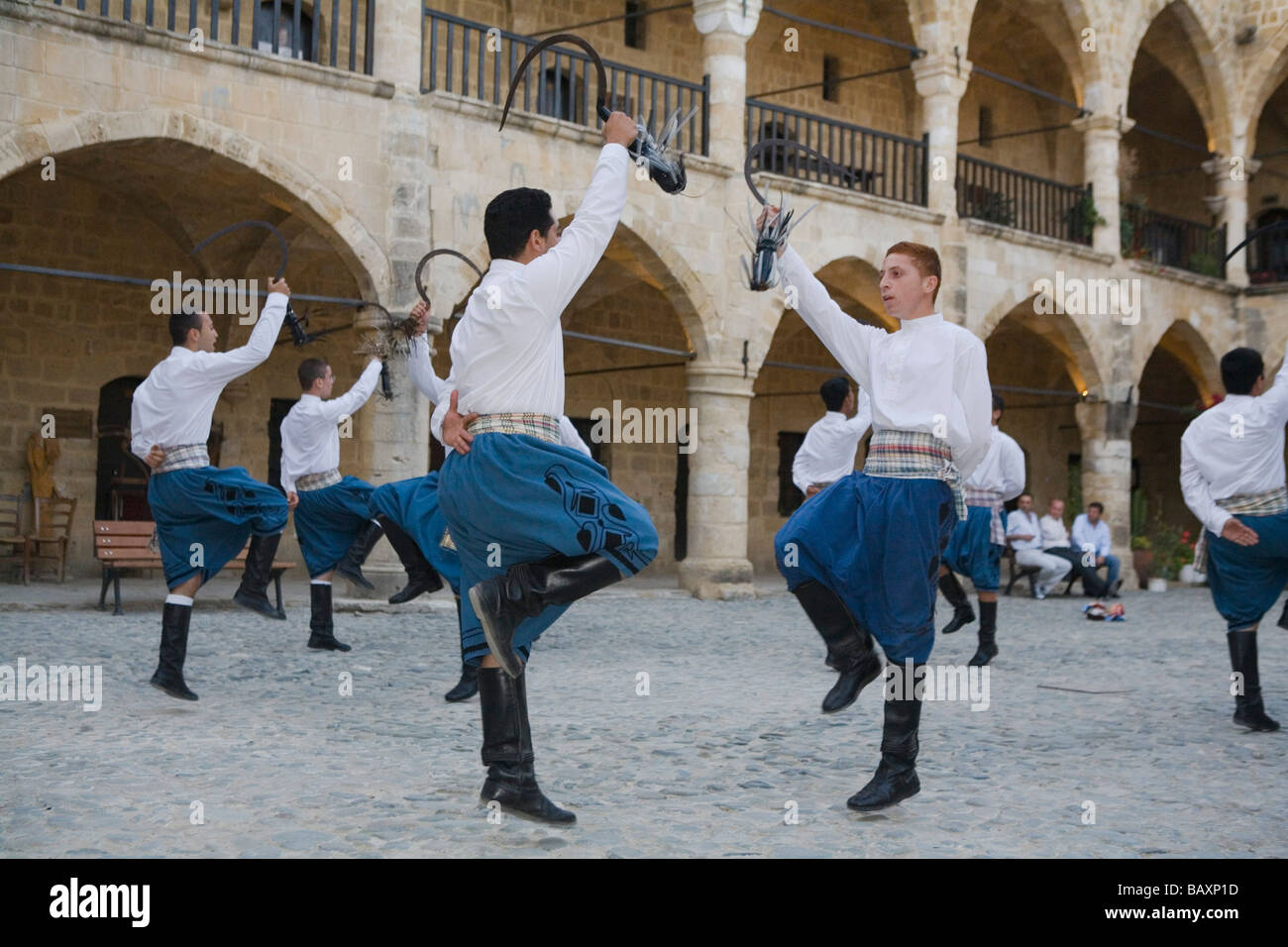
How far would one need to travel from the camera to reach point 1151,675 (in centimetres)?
823

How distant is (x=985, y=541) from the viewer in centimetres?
856

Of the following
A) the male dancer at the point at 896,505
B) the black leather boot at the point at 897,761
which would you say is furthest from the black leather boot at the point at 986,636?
the black leather boot at the point at 897,761

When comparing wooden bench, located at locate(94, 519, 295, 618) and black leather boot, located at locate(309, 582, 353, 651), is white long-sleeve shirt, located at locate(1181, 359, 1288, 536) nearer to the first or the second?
black leather boot, located at locate(309, 582, 353, 651)

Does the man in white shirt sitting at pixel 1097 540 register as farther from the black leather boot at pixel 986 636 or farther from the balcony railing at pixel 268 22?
the balcony railing at pixel 268 22

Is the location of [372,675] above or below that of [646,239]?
below

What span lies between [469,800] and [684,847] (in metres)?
0.86

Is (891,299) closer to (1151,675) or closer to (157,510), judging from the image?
(157,510)

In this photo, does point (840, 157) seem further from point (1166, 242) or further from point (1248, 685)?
point (1248, 685)

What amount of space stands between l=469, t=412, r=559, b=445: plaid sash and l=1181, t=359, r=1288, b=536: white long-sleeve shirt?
3378 millimetres

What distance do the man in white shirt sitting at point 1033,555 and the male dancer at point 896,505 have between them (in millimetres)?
12878

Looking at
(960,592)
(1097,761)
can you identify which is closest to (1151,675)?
(960,592)

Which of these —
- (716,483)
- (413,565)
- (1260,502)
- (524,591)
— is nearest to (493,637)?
(524,591)

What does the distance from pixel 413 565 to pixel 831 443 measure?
3.17 meters

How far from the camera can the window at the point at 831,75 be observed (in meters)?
20.2
